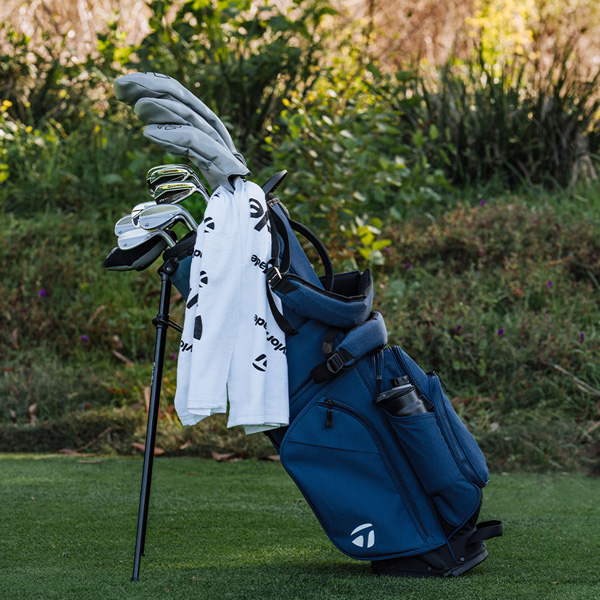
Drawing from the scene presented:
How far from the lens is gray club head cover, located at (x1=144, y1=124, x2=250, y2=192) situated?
2328 mm

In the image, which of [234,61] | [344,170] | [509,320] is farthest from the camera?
[234,61]

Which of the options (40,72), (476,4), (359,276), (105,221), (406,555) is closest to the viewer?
(406,555)

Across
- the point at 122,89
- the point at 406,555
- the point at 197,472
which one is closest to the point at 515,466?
the point at 197,472

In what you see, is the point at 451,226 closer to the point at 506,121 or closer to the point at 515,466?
the point at 506,121

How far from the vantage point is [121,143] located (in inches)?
270

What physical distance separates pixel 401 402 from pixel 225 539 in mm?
900

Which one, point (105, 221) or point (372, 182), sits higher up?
point (372, 182)

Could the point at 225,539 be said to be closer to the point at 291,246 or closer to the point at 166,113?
the point at 291,246

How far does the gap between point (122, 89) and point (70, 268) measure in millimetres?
3626

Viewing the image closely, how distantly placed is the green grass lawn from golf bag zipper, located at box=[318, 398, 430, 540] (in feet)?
0.51

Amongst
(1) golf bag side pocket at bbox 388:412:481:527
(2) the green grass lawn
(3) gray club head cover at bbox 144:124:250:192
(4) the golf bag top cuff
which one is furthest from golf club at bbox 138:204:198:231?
(2) the green grass lawn

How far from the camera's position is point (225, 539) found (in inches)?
112

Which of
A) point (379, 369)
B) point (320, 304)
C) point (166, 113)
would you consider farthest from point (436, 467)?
point (166, 113)

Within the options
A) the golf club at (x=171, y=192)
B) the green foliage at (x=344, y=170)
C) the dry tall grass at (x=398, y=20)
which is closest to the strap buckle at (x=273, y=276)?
the golf club at (x=171, y=192)
